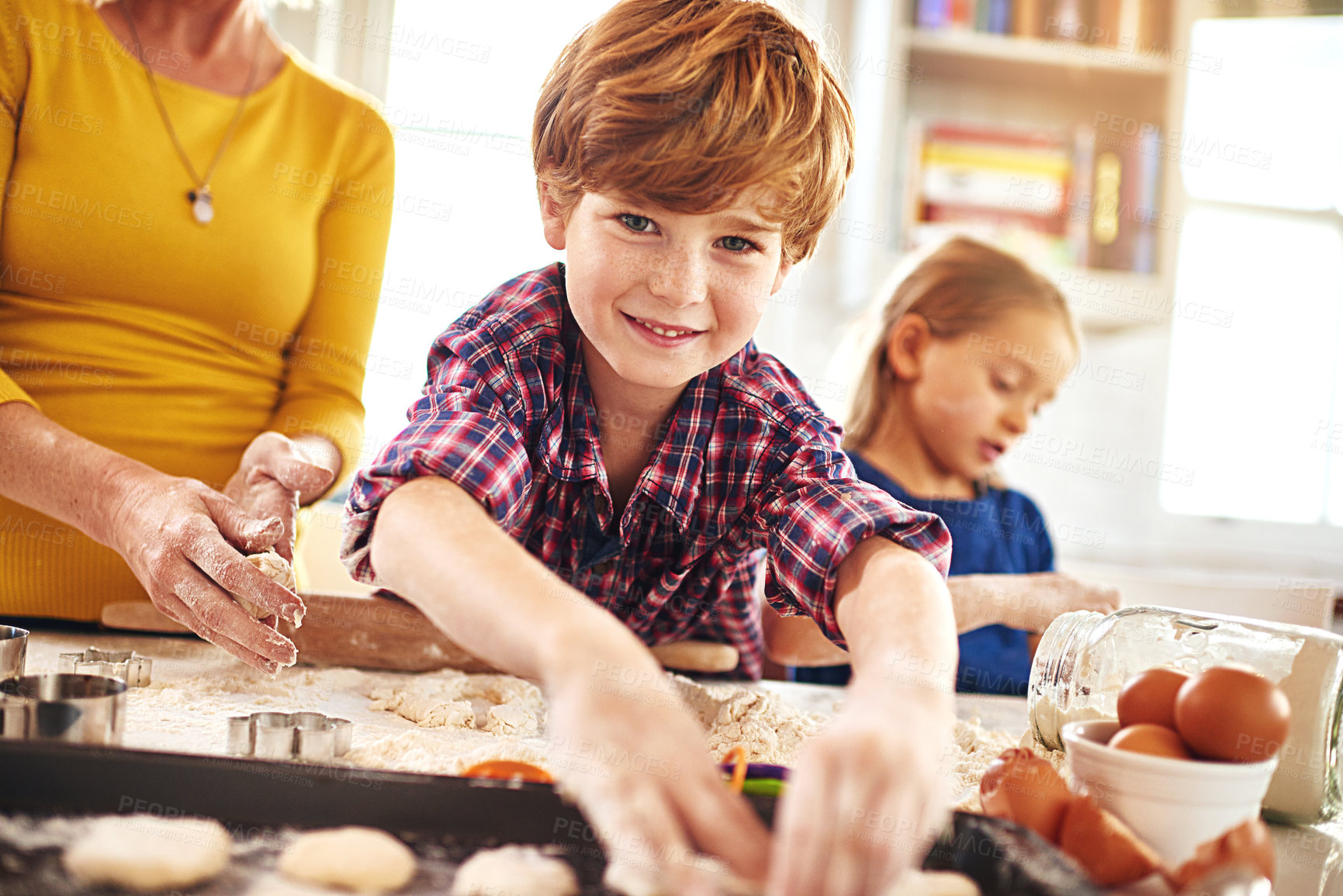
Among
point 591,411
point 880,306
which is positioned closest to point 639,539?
point 591,411

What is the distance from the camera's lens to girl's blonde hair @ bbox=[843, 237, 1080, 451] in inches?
61.1

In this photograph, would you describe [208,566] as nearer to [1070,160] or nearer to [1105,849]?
[1105,849]

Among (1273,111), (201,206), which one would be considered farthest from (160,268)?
(1273,111)

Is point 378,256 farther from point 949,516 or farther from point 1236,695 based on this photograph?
point 1236,695

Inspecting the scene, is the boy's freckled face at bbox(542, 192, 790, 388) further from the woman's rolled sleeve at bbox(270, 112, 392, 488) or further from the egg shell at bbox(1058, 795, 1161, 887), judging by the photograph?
the woman's rolled sleeve at bbox(270, 112, 392, 488)

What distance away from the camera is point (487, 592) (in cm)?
54

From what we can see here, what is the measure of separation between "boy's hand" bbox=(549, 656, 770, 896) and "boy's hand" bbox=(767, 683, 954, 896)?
1.0 inches

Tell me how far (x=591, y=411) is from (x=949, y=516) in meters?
0.82

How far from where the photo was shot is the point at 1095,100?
8.11 ft

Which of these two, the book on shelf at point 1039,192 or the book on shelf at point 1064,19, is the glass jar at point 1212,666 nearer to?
the book on shelf at point 1039,192

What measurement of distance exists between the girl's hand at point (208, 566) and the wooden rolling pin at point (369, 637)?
9cm

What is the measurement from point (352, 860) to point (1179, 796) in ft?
1.44

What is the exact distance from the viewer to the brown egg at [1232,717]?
0.56 meters

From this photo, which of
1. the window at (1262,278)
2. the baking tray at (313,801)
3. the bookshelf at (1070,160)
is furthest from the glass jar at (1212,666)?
the window at (1262,278)
